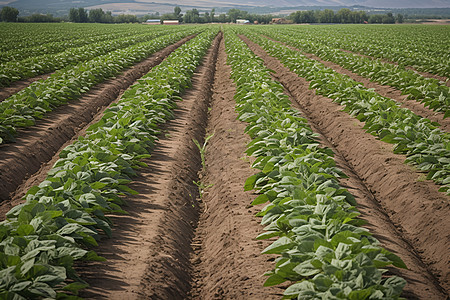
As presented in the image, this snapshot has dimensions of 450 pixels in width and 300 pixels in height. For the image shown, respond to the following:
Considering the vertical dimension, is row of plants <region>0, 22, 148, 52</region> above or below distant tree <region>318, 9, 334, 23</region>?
below

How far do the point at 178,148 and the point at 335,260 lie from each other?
17.3 ft

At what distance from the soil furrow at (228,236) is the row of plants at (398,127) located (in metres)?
2.87

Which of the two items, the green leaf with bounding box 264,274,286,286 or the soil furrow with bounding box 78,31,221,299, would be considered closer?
the green leaf with bounding box 264,274,286,286

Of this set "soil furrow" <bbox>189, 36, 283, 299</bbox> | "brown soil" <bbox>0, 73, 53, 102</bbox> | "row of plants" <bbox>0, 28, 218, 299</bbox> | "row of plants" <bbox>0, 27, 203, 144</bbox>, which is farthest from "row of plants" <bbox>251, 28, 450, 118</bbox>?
"brown soil" <bbox>0, 73, 53, 102</bbox>

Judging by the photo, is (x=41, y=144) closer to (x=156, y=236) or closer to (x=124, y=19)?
(x=156, y=236)

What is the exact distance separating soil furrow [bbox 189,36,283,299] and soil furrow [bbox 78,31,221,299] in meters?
0.20

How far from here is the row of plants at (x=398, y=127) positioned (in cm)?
665

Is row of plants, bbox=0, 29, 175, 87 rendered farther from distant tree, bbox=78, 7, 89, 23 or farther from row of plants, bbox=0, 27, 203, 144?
distant tree, bbox=78, 7, 89, 23

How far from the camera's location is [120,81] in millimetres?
15633

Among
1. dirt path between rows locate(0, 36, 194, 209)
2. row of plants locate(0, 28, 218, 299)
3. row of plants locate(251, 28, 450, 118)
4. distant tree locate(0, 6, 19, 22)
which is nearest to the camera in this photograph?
row of plants locate(0, 28, 218, 299)

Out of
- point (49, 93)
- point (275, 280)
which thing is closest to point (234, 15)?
point (49, 93)

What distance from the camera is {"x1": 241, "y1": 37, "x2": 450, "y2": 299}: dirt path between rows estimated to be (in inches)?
178

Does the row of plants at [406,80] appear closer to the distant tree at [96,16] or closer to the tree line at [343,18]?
the distant tree at [96,16]

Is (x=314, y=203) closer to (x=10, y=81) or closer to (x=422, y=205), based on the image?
(x=422, y=205)
